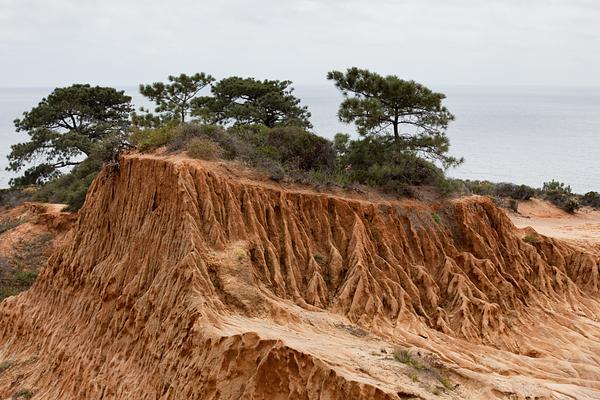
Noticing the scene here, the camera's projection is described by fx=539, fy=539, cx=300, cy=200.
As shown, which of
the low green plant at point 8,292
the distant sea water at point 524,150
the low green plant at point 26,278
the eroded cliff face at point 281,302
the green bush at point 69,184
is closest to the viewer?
the eroded cliff face at point 281,302

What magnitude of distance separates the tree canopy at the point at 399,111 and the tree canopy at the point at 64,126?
2246cm

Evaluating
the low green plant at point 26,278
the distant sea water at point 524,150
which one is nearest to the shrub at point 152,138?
the low green plant at point 26,278

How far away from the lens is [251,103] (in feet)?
125

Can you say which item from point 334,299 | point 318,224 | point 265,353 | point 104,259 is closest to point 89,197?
point 104,259

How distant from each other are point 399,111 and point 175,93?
18.7 metres

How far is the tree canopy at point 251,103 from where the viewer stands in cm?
3644

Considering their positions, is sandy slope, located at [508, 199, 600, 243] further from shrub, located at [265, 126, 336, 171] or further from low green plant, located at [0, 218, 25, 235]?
low green plant, located at [0, 218, 25, 235]

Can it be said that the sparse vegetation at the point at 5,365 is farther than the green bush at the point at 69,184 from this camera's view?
No

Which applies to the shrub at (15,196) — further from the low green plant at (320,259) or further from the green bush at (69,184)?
the low green plant at (320,259)

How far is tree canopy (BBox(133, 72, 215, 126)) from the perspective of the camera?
3228cm

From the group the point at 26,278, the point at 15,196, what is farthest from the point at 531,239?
the point at 15,196

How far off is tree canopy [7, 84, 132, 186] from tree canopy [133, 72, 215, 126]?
5126 mm

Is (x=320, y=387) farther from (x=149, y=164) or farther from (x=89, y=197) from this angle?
(x=89, y=197)

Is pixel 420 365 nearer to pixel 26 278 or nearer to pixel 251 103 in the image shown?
pixel 26 278
